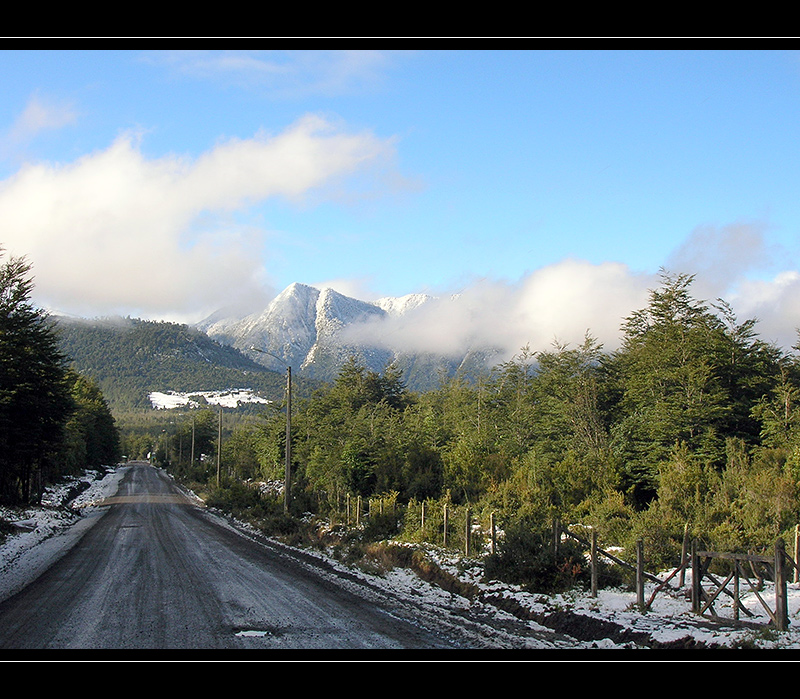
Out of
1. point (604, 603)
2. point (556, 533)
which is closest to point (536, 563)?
point (556, 533)

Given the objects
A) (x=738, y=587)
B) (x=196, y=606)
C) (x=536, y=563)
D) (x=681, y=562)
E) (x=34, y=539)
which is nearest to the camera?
(x=738, y=587)

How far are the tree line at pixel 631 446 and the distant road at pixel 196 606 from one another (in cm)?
886

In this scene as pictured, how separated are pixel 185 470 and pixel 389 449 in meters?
61.3

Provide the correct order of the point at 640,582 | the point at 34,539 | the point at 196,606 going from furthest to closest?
the point at 34,539 → the point at 640,582 → the point at 196,606

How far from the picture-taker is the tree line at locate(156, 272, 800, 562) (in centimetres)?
2075

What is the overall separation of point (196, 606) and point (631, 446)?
22.8 metres

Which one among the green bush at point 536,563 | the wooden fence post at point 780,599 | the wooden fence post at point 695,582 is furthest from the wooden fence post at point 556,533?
the wooden fence post at point 780,599

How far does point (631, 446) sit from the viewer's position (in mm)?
28797

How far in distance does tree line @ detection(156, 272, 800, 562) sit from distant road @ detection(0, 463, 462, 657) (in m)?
8.86

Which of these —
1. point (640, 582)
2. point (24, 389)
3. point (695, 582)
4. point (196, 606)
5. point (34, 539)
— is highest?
point (24, 389)

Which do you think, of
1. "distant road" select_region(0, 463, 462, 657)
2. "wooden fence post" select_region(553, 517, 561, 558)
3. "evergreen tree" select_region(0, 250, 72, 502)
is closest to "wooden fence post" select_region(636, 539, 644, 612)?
"wooden fence post" select_region(553, 517, 561, 558)

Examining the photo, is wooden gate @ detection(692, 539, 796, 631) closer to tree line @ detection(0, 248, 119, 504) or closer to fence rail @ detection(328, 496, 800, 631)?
fence rail @ detection(328, 496, 800, 631)

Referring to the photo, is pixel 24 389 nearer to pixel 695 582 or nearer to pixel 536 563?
pixel 536 563
